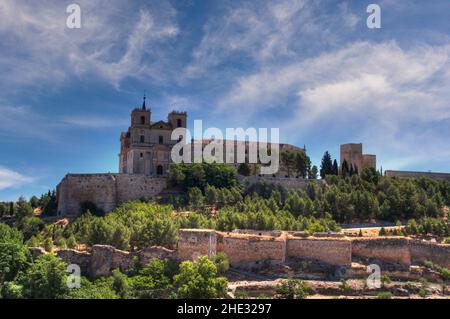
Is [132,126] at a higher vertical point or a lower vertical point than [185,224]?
higher

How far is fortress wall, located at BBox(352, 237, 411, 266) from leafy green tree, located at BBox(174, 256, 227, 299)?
33.1 ft

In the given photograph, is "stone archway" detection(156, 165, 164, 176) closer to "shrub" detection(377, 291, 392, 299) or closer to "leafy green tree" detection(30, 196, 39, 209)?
"leafy green tree" detection(30, 196, 39, 209)

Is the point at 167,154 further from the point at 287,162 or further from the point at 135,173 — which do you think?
the point at 287,162

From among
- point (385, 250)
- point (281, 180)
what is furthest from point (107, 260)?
point (281, 180)

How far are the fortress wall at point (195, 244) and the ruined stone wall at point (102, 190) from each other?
969 inches

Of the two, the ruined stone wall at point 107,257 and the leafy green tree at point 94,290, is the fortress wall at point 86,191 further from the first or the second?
the leafy green tree at point 94,290

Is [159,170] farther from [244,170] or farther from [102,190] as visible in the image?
[244,170]

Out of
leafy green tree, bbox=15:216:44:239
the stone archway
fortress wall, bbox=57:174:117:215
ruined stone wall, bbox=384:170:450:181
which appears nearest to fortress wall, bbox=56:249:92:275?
leafy green tree, bbox=15:216:44:239

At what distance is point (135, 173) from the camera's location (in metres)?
57.4

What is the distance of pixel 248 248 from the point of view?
99.2ft

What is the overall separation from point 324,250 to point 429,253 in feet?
24.5
